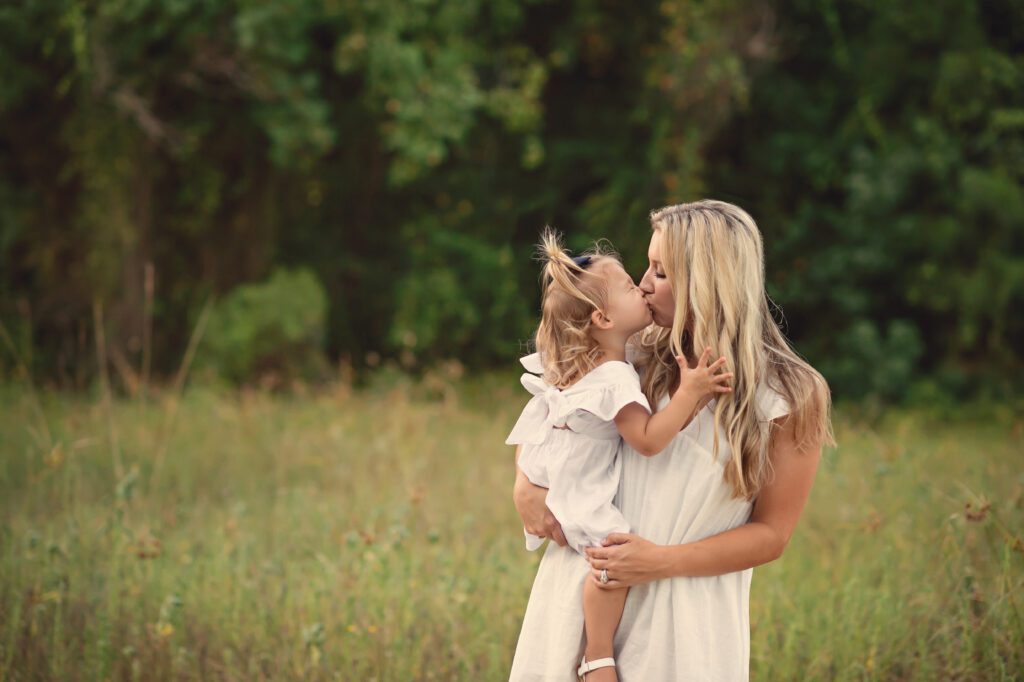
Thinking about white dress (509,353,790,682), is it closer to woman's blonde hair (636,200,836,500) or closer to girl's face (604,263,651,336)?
woman's blonde hair (636,200,836,500)

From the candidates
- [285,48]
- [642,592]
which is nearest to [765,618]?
[642,592]

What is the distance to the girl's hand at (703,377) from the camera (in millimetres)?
2232

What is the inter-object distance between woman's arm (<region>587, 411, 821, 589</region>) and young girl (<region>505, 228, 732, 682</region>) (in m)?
0.07

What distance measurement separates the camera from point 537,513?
2.51m

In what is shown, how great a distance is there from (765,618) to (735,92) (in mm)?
8887

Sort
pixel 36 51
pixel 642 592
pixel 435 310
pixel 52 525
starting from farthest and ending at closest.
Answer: pixel 435 310 → pixel 36 51 → pixel 52 525 → pixel 642 592

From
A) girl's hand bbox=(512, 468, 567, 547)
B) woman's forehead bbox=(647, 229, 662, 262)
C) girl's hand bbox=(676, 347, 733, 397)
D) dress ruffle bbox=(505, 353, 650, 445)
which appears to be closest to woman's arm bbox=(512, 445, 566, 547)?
girl's hand bbox=(512, 468, 567, 547)

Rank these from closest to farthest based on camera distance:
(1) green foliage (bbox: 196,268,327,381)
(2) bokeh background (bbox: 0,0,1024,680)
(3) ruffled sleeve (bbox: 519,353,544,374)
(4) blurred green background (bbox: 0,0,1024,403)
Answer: (3) ruffled sleeve (bbox: 519,353,544,374) < (2) bokeh background (bbox: 0,0,1024,680) < (4) blurred green background (bbox: 0,0,1024,403) < (1) green foliage (bbox: 196,268,327,381)

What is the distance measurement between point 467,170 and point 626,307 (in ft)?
38.8

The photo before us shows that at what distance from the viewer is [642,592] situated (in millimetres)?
2393

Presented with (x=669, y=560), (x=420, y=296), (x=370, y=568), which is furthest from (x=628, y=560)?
(x=420, y=296)

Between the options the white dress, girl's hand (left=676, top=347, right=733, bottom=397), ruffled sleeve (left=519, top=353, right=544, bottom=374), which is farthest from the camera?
ruffled sleeve (left=519, top=353, right=544, bottom=374)

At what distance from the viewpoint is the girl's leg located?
7.66ft

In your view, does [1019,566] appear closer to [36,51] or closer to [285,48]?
[285,48]
